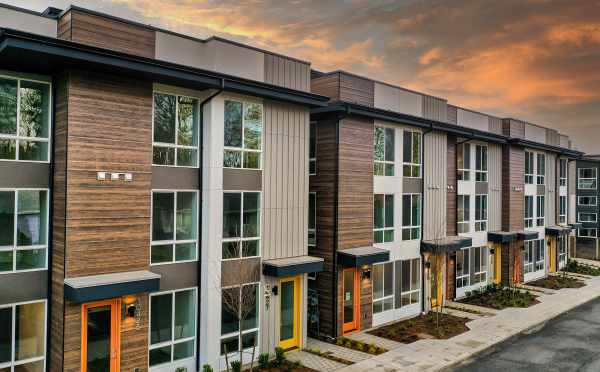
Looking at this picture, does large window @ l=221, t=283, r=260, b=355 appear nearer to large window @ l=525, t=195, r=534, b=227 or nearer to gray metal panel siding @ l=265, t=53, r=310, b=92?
gray metal panel siding @ l=265, t=53, r=310, b=92

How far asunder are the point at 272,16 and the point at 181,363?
12727mm

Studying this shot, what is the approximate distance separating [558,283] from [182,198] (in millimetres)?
23947

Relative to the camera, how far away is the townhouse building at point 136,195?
34.9ft

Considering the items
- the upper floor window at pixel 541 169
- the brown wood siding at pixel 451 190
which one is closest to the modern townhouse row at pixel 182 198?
the brown wood siding at pixel 451 190

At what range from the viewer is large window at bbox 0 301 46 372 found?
410 inches

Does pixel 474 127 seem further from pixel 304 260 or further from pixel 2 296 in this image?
pixel 2 296

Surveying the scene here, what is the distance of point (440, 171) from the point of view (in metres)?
21.6

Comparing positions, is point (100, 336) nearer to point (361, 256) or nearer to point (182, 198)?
point (182, 198)

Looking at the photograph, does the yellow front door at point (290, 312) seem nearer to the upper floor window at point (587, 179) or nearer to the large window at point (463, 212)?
the large window at point (463, 212)

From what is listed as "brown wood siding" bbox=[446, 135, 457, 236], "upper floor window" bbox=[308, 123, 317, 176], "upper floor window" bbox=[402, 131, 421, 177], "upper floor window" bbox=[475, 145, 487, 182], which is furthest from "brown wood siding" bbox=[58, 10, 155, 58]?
"upper floor window" bbox=[475, 145, 487, 182]

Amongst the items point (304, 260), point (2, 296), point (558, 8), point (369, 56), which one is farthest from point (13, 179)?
point (558, 8)

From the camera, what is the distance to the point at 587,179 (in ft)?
141

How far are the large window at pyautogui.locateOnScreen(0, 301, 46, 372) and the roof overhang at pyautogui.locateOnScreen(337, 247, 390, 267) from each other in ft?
31.0

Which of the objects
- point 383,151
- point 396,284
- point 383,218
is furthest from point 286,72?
point 396,284
